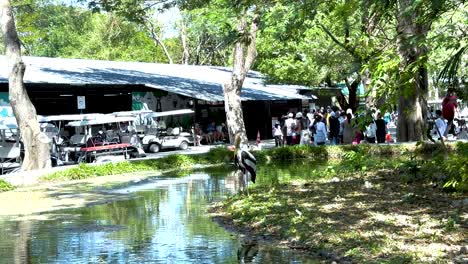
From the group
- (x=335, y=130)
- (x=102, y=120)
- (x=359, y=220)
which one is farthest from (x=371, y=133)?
(x=359, y=220)

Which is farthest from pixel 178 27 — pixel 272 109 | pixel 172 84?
pixel 172 84

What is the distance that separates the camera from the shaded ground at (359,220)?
8094 mm

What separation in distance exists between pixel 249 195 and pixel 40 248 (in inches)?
198

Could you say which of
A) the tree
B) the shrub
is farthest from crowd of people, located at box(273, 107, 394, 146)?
the tree

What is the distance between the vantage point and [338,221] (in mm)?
10133

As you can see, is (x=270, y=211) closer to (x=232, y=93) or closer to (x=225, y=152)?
(x=225, y=152)

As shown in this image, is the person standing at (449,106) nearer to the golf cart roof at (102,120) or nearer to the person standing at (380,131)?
the person standing at (380,131)

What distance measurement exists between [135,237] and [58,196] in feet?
21.4

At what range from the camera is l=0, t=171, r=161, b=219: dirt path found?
47.5ft

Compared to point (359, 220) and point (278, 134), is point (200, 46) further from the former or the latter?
point (359, 220)

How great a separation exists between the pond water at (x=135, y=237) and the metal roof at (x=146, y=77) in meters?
14.4

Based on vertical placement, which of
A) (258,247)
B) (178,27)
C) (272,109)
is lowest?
(258,247)

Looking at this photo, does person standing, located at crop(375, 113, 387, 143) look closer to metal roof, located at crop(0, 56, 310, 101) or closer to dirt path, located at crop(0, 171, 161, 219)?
metal roof, located at crop(0, 56, 310, 101)

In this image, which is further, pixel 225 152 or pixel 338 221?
pixel 225 152
